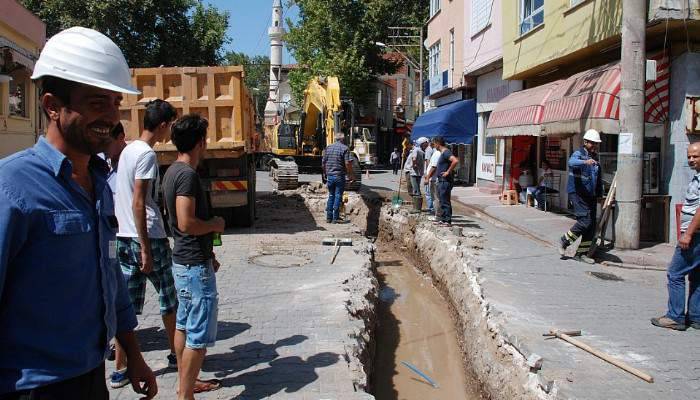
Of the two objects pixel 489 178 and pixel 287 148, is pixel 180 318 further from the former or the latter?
pixel 287 148

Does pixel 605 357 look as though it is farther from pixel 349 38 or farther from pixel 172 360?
pixel 349 38

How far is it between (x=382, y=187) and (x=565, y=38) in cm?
1051

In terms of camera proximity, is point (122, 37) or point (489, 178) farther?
point (122, 37)

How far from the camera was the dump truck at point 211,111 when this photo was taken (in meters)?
10.2

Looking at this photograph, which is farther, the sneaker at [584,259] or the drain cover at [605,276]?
the sneaker at [584,259]

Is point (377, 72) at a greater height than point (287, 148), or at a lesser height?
greater

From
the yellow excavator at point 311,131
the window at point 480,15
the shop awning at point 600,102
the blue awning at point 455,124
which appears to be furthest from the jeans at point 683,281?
the blue awning at point 455,124

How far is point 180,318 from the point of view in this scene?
3.80 m

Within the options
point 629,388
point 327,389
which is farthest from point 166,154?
point 629,388

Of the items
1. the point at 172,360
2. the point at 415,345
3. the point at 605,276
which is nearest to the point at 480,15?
the point at 605,276

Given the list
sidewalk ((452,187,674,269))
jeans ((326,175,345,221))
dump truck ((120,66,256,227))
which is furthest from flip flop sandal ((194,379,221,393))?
jeans ((326,175,345,221))

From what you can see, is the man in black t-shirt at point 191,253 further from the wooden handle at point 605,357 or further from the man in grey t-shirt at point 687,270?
the man in grey t-shirt at point 687,270

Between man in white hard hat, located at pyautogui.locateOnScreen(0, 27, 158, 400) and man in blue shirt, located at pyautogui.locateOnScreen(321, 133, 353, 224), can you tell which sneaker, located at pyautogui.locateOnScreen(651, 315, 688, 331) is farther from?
man in blue shirt, located at pyautogui.locateOnScreen(321, 133, 353, 224)

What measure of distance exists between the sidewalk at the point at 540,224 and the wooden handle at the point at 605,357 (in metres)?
4.02
